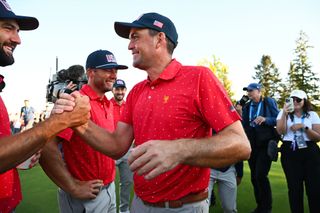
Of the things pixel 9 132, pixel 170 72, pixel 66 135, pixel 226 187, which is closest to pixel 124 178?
pixel 226 187

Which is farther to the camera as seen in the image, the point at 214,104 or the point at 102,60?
the point at 102,60

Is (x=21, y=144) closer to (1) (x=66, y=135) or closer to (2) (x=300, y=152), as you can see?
(1) (x=66, y=135)

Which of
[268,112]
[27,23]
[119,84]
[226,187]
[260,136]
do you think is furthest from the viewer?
[119,84]

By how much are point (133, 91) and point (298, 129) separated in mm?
3726

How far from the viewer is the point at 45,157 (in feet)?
9.76

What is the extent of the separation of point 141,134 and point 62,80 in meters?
0.96

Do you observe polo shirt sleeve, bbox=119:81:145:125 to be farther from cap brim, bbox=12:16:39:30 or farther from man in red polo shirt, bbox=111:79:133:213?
man in red polo shirt, bbox=111:79:133:213

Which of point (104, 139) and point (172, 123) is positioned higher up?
point (172, 123)

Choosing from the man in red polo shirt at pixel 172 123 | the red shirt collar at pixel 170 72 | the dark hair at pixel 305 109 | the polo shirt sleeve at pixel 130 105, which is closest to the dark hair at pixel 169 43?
the man in red polo shirt at pixel 172 123

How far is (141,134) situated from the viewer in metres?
2.61

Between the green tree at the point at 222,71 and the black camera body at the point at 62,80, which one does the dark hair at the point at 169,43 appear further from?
the green tree at the point at 222,71

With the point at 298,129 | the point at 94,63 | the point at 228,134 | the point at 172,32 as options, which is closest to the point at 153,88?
the point at 172,32

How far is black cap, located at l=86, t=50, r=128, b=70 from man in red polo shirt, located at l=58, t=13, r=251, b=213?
85 centimetres

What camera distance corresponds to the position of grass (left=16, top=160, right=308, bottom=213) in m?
6.46
